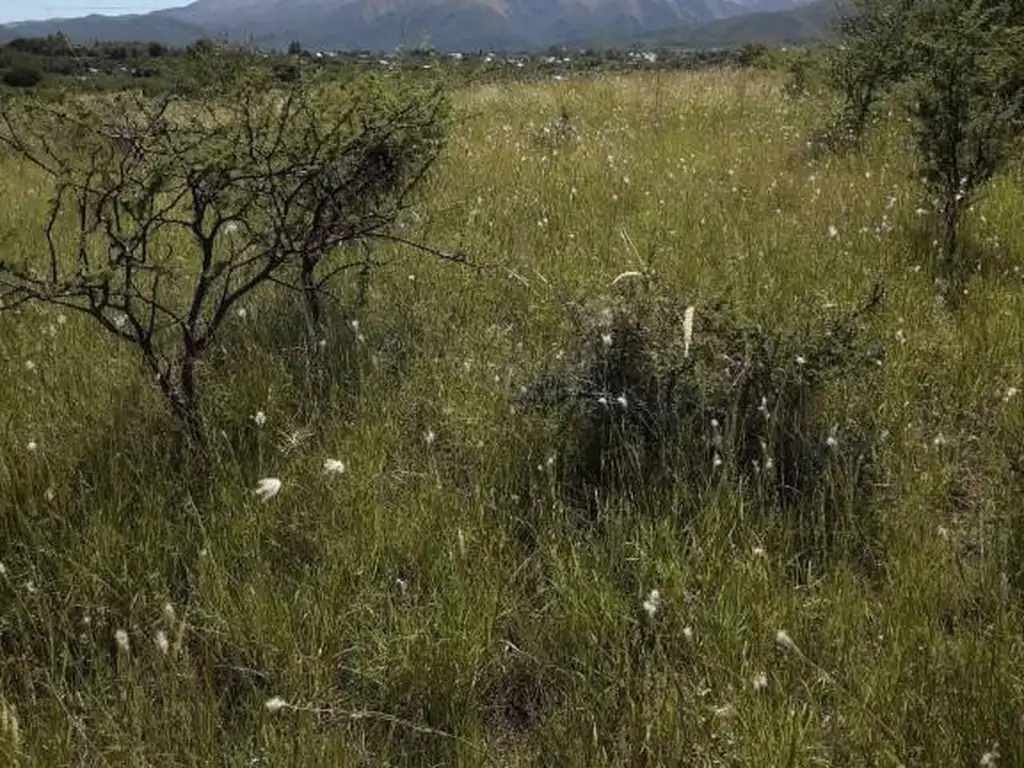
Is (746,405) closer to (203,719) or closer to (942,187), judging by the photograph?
(203,719)

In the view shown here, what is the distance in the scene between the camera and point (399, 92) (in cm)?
483

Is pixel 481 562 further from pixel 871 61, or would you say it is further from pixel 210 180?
pixel 871 61

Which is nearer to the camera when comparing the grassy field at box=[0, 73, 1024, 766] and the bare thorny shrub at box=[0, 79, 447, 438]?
the grassy field at box=[0, 73, 1024, 766]

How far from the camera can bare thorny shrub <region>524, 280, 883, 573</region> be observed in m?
3.03

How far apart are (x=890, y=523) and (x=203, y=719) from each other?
2092mm

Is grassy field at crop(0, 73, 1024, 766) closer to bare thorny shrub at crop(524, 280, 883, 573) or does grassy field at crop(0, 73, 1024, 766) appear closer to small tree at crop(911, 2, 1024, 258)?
bare thorny shrub at crop(524, 280, 883, 573)

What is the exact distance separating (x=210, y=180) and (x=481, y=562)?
6.43ft

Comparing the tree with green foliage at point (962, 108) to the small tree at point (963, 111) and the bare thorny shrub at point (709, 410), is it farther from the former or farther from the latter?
the bare thorny shrub at point (709, 410)

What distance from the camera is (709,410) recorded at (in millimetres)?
3322

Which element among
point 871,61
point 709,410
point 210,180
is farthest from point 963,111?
point 210,180

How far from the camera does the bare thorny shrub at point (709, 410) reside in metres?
3.03

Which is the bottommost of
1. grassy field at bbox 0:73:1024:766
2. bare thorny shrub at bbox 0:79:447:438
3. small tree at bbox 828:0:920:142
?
grassy field at bbox 0:73:1024:766

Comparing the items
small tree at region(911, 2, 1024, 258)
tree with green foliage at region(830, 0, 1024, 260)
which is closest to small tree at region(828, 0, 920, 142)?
tree with green foliage at region(830, 0, 1024, 260)

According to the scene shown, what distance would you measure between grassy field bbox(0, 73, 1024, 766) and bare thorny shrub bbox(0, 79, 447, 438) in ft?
1.10
